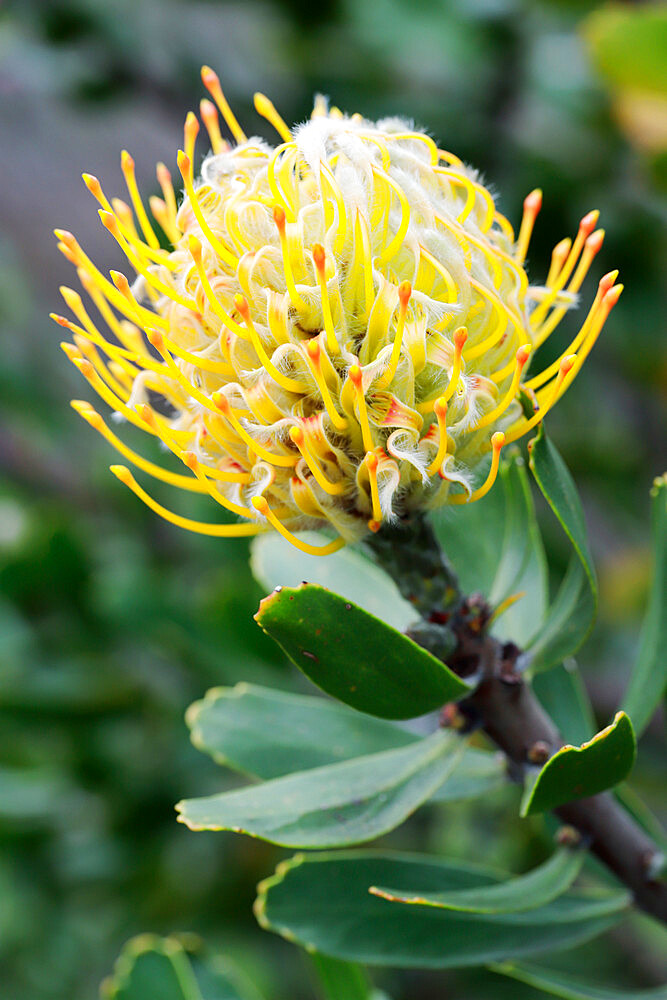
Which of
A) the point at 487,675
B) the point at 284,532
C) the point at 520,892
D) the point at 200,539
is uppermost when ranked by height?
the point at 284,532

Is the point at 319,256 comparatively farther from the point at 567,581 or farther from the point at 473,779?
the point at 473,779

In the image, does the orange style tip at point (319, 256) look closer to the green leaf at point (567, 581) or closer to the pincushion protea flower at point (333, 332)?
the pincushion protea flower at point (333, 332)

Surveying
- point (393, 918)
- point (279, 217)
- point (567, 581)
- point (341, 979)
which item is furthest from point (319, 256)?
point (341, 979)

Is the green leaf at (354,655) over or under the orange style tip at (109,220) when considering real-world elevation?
under

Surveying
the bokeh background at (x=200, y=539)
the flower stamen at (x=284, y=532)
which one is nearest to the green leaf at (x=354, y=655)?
the flower stamen at (x=284, y=532)

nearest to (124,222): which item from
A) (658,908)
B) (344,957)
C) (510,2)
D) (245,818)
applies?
(245,818)
